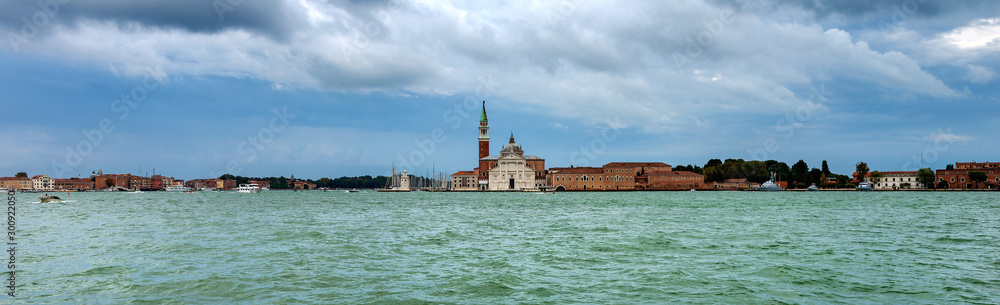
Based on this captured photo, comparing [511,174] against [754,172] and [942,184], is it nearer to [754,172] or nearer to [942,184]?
[754,172]

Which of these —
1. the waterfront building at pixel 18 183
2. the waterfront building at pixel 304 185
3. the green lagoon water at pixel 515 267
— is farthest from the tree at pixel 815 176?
the waterfront building at pixel 18 183

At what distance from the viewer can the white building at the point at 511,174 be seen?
102 metres

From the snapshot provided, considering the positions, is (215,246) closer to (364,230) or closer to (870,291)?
(364,230)

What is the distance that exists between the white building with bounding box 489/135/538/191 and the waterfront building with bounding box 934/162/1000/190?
5708 cm

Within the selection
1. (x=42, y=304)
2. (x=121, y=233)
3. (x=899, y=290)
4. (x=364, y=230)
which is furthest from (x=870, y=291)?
(x=121, y=233)

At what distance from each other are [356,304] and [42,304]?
3.80 metres

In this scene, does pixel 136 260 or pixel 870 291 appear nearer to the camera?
pixel 870 291

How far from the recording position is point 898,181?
98.9m

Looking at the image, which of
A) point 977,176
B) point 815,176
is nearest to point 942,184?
point 977,176

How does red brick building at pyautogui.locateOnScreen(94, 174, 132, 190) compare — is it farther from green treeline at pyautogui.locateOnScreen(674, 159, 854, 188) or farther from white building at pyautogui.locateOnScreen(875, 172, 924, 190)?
white building at pyautogui.locateOnScreen(875, 172, 924, 190)

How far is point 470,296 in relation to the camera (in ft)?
27.8

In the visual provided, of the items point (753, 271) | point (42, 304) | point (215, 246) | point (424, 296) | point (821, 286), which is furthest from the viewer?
point (215, 246)

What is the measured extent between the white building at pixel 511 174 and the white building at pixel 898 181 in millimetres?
53907

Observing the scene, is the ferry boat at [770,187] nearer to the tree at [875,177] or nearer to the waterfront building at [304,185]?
the tree at [875,177]
